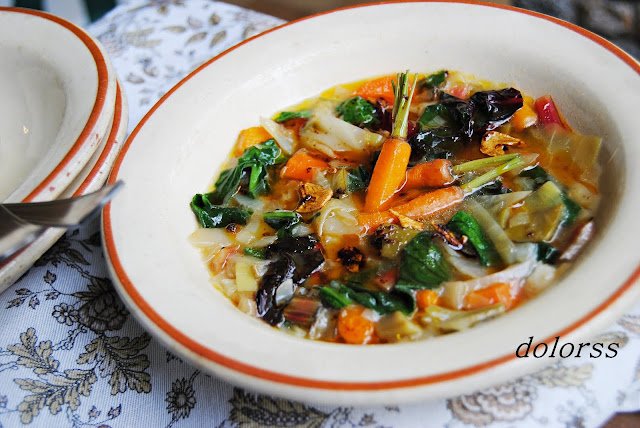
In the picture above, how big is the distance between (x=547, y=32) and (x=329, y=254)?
68.1 inches

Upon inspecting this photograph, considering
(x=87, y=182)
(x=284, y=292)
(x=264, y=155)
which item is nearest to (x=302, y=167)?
(x=264, y=155)

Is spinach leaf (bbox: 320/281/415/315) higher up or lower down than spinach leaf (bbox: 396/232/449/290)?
lower down

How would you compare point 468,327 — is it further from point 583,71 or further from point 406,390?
point 583,71

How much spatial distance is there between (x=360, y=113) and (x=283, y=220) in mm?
875

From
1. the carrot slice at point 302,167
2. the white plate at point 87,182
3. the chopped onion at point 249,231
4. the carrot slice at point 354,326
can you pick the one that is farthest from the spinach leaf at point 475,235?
the white plate at point 87,182

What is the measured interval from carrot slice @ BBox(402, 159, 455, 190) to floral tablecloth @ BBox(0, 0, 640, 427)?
39.6 inches

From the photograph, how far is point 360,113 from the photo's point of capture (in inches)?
136

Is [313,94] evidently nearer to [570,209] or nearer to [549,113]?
[549,113]

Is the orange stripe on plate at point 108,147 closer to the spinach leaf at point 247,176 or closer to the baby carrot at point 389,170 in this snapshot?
the spinach leaf at point 247,176

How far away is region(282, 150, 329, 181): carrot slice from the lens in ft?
10.6

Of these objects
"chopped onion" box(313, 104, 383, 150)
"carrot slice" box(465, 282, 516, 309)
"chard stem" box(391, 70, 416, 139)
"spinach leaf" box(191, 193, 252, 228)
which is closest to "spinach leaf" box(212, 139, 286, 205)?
"spinach leaf" box(191, 193, 252, 228)

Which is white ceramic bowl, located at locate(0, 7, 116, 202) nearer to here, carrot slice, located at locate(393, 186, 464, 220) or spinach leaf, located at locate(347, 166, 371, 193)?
spinach leaf, located at locate(347, 166, 371, 193)

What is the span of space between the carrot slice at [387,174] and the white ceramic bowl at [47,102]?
4.27 ft

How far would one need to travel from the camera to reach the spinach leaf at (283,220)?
2.94 m
